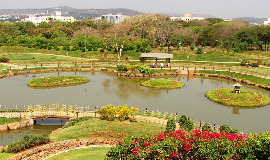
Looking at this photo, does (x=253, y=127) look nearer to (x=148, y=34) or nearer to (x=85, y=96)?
(x=85, y=96)

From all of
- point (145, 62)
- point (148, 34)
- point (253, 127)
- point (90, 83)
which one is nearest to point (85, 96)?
point (90, 83)

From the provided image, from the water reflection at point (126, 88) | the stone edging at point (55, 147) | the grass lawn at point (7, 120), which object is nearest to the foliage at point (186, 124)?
the stone edging at point (55, 147)

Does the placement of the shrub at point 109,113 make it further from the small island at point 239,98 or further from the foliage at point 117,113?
the small island at point 239,98

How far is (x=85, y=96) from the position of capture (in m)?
41.1

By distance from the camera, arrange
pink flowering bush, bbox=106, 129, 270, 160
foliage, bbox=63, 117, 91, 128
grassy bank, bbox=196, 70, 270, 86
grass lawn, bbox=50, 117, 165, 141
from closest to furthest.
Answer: pink flowering bush, bbox=106, 129, 270, 160, grass lawn, bbox=50, 117, 165, 141, foliage, bbox=63, 117, 91, 128, grassy bank, bbox=196, 70, 270, 86

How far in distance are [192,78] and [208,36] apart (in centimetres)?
3809

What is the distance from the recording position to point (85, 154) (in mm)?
20938

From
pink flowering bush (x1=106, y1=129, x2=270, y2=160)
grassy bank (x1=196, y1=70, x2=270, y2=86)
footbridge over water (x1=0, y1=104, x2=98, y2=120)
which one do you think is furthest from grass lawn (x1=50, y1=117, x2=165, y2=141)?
grassy bank (x1=196, y1=70, x2=270, y2=86)

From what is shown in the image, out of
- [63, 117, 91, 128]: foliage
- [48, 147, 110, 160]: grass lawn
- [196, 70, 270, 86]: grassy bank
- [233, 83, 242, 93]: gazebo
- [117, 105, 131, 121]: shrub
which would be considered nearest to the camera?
[48, 147, 110, 160]: grass lawn

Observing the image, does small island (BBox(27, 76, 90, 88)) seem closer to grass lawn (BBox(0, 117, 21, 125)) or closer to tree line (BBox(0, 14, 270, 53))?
grass lawn (BBox(0, 117, 21, 125))

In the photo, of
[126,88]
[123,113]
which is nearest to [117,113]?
[123,113]

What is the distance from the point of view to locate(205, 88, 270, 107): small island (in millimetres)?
37656

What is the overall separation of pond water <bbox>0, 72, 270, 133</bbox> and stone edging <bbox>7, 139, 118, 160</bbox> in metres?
12.7

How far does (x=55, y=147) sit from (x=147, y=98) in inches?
798
